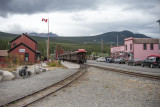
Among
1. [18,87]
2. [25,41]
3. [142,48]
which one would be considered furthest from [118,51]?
[18,87]

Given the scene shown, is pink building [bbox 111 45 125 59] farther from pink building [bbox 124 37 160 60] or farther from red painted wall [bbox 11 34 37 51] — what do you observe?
red painted wall [bbox 11 34 37 51]

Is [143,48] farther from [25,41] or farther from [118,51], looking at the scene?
[25,41]

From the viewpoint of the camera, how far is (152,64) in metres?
28.8

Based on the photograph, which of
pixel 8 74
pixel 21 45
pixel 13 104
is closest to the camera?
pixel 13 104

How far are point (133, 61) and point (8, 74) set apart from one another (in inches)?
1059

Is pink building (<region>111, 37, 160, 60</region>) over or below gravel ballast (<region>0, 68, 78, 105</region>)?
over

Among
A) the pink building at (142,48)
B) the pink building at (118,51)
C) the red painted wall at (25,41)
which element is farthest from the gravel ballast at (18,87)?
the pink building at (118,51)

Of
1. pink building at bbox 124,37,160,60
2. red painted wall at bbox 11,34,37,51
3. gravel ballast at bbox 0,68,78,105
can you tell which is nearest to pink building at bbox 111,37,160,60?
pink building at bbox 124,37,160,60

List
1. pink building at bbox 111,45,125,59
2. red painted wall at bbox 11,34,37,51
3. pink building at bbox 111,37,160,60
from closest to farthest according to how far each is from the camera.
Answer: red painted wall at bbox 11,34,37,51 < pink building at bbox 111,37,160,60 < pink building at bbox 111,45,125,59

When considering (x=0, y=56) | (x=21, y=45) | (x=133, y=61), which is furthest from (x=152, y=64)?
(x=0, y=56)

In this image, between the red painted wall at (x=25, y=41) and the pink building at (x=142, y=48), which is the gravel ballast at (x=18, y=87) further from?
the pink building at (x=142, y=48)

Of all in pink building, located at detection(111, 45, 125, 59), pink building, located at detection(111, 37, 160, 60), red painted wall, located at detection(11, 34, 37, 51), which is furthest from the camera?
pink building, located at detection(111, 45, 125, 59)

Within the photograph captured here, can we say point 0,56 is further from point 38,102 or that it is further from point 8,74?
point 38,102

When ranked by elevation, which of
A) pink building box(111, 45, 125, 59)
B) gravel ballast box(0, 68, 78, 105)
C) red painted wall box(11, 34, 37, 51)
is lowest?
gravel ballast box(0, 68, 78, 105)
